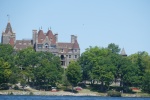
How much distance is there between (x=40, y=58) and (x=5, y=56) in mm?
9242

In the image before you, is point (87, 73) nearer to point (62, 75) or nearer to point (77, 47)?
point (62, 75)

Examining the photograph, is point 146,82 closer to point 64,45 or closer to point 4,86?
point 4,86

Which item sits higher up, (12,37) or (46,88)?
(12,37)

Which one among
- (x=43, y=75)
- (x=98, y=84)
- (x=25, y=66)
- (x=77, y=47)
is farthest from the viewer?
(x=77, y=47)

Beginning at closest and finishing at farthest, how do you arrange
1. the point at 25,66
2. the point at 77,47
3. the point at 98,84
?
the point at 25,66
the point at 98,84
the point at 77,47

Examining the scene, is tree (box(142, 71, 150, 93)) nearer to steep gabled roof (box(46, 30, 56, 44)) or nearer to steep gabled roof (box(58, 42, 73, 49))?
steep gabled roof (box(46, 30, 56, 44))

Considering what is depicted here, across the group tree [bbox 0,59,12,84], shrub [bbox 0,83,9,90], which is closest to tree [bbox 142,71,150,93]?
tree [bbox 0,59,12,84]

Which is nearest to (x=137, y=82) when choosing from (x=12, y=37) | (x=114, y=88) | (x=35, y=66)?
(x=114, y=88)

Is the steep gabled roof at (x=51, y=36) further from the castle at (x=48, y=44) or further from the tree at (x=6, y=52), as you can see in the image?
the tree at (x=6, y=52)

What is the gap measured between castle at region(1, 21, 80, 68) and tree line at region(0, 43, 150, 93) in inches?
354

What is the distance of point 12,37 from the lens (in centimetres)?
13575

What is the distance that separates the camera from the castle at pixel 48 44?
425 ft

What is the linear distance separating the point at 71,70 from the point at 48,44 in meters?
23.5

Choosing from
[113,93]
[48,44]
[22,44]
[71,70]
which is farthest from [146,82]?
[22,44]
